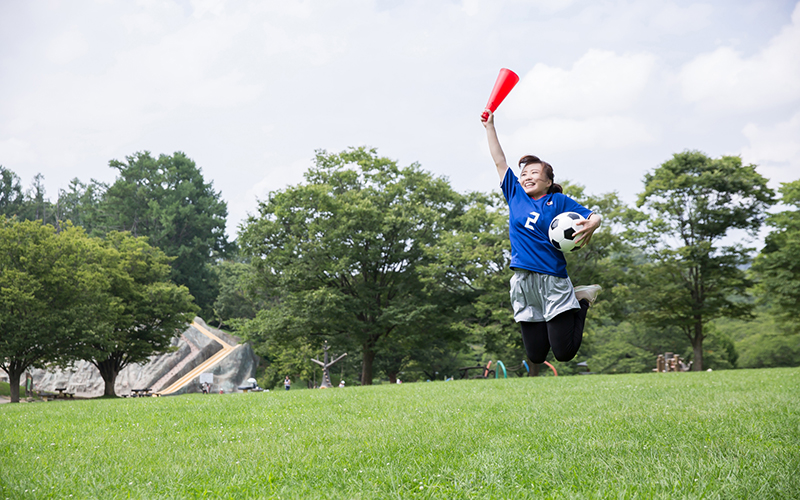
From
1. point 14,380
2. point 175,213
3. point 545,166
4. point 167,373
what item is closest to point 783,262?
point 545,166

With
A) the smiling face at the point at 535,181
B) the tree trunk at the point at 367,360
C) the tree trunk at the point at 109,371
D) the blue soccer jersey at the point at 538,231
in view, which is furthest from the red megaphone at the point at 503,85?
the tree trunk at the point at 109,371

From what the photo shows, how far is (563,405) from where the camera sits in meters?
8.41

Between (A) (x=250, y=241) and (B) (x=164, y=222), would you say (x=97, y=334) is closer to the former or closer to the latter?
(A) (x=250, y=241)

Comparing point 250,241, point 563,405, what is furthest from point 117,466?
point 250,241

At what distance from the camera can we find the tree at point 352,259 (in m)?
28.9

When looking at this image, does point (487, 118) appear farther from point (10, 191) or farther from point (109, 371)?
point (10, 191)

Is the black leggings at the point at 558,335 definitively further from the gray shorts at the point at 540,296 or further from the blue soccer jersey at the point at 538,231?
the blue soccer jersey at the point at 538,231

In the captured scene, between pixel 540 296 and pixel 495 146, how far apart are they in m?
1.70

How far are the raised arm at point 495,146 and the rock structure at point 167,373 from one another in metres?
40.7

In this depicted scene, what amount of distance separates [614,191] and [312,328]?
58.6ft

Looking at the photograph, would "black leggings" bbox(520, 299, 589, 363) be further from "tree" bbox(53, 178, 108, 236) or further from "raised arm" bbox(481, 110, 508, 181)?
"tree" bbox(53, 178, 108, 236)

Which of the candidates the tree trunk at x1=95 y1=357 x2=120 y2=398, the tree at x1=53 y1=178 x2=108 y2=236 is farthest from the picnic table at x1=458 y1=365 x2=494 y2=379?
the tree at x1=53 y1=178 x2=108 y2=236

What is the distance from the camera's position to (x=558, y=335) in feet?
17.1

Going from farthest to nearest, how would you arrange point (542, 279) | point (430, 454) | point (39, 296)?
point (39, 296)
point (542, 279)
point (430, 454)
